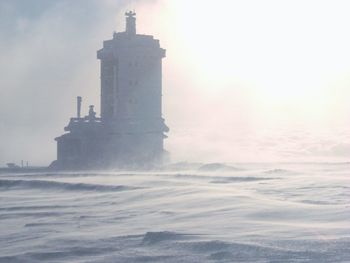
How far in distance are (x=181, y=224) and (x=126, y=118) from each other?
31.3 metres

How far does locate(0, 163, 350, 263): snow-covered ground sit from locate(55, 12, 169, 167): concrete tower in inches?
855

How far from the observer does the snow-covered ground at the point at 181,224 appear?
9070 millimetres

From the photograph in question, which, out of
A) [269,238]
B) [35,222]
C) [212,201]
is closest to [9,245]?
[35,222]

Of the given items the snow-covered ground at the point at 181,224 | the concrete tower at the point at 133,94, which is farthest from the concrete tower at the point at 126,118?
the snow-covered ground at the point at 181,224

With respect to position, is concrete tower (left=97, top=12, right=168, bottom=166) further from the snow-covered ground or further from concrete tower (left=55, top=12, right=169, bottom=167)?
A: the snow-covered ground

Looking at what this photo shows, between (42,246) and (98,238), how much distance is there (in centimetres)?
105

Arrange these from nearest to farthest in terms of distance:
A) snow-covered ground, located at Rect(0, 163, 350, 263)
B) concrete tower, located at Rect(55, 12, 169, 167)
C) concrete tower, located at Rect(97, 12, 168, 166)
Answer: snow-covered ground, located at Rect(0, 163, 350, 263), concrete tower, located at Rect(55, 12, 169, 167), concrete tower, located at Rect(97, 12, 168, 166)

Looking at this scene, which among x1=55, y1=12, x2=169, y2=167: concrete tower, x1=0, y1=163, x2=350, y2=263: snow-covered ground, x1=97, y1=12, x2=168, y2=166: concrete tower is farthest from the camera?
x1=97, y1=12, x2=168, y2=166: concrete tower

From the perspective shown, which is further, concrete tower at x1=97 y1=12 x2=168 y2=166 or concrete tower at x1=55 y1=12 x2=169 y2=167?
concrete tower at x1=97 y1=12 x2=168 y2=166

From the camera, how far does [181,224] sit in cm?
1177

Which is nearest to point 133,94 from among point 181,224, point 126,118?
point 126,118

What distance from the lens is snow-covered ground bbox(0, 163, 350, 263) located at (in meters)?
9.07

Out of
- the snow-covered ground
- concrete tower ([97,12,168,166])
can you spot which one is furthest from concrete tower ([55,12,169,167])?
the snow-covered ground

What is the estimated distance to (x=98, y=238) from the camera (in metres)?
10.7
